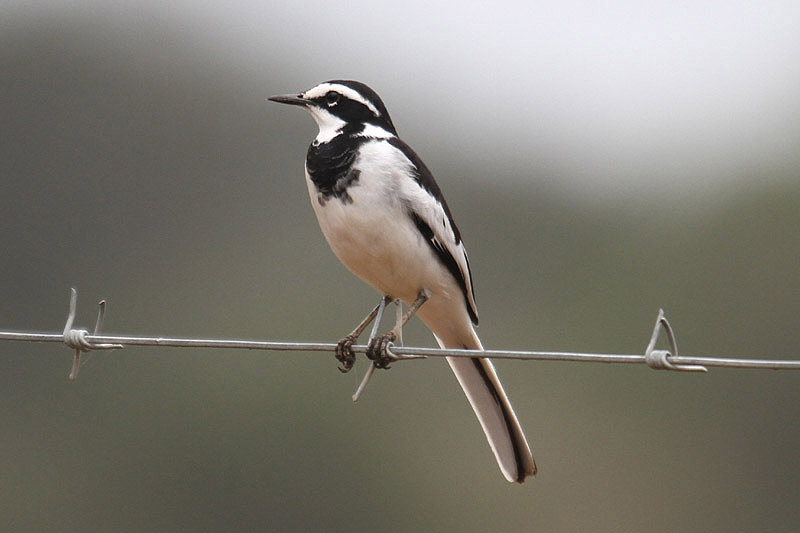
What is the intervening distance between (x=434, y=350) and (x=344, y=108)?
2.37 m

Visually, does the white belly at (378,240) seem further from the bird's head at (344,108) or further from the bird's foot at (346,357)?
the bird's head at (344,108)

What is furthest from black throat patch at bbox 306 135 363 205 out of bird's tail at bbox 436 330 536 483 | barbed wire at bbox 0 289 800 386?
bird's tail at bbox 436 330 536 483

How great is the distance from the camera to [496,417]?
7.32m

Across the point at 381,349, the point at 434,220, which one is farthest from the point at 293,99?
the point at 381,349

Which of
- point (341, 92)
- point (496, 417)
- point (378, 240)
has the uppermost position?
point (341, 92)

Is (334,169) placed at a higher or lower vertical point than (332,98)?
lower

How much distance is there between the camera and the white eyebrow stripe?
25.4 ft

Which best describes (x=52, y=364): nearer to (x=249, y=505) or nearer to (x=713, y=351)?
(x=249, y=505)

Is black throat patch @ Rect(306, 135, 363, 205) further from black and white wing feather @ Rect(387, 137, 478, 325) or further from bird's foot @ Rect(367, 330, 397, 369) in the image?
bird's foot @ Rect(367, 330, 397, 369)

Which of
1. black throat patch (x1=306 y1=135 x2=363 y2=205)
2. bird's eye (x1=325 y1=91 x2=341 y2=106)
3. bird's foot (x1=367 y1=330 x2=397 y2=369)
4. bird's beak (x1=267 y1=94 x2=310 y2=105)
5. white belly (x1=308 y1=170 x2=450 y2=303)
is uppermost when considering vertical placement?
bird's eye (x1=325 y1=91 x2=341 y2=106)

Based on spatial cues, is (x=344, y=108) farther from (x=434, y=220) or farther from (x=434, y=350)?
(x=434, y=350)

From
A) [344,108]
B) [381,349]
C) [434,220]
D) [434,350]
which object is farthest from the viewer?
[344,108]

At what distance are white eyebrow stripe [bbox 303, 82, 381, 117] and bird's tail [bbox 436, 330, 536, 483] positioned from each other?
1.38 m

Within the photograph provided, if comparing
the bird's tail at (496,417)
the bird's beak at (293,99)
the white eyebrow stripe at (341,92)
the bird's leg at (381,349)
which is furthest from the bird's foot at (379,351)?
the bird's beak at (293,99)
